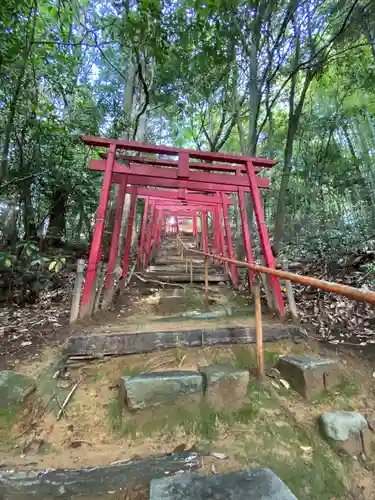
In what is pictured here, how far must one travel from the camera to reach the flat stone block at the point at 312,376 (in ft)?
7.37

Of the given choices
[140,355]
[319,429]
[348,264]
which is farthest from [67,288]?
[348,264]

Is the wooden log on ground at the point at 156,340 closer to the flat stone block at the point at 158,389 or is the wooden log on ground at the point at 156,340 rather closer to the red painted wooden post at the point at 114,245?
the flat stone block at the point at 158,389

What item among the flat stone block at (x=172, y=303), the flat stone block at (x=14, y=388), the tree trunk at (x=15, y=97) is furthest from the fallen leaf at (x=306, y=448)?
the tree trunk at (x=15, y=97)

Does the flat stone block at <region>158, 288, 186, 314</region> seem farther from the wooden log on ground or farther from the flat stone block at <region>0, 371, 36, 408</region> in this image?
the flat stone block at <region>0, 371, 36, 408</region>

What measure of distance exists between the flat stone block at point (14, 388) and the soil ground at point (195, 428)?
0.08 metres

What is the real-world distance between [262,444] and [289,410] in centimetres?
43

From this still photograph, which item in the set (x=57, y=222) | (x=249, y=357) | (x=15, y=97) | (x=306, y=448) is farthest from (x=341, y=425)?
(x=57, y=222)

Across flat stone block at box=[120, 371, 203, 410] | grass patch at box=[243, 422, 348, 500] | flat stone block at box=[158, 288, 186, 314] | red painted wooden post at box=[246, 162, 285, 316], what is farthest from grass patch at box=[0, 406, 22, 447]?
red painted wooden post at box=[246, 162, 285, 316]

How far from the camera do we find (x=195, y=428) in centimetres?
192

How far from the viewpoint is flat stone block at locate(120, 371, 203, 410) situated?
79.1 inches

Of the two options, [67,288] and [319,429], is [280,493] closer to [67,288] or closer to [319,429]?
[319,429]

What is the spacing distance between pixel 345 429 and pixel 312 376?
465mm

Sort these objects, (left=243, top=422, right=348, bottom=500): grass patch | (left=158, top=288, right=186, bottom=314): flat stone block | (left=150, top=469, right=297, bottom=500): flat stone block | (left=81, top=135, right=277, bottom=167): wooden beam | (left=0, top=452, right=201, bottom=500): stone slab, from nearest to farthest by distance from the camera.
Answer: (left=150, top=469, right=297, bottom=500): flat stone block, (left=0, top=452, right=201, bottom=500): stone slab, (left=243, top=422, right=348, bottom=500): grass patch, (left=81, top=135, right=277, bottom=167): wooden beam, (left=158, top=288, right=186, bottom=314): flat stone block

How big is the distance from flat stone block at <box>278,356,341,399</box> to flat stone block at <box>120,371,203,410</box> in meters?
0.90
